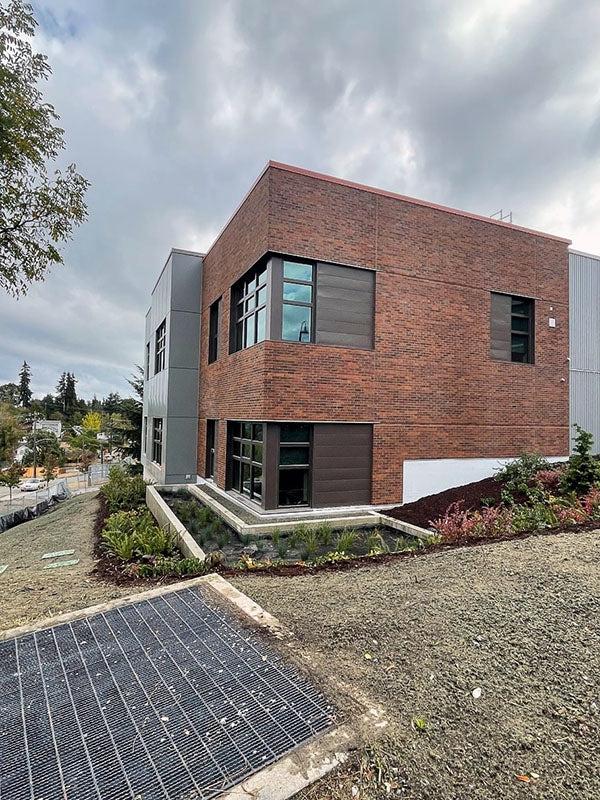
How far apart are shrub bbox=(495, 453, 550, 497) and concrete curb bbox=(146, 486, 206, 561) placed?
6.61 meters

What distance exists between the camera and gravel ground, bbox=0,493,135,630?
168 inches

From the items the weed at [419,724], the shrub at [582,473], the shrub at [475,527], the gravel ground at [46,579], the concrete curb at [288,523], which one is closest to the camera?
the weed at [419,724]

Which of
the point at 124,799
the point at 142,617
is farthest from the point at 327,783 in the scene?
the point at 142,617

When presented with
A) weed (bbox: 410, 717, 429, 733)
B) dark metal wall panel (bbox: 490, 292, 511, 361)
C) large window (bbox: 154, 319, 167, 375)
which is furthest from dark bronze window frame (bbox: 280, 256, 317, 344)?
large window (bbox: 154, 319, 167, 375)

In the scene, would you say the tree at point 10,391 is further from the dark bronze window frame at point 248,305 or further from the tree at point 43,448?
the dark bronze window frame at point 248,305

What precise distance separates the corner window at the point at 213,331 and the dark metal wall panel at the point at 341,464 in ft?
18.6

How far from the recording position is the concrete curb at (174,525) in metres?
6.47

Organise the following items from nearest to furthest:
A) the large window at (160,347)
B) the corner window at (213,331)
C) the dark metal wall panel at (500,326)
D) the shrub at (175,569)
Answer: the shrub at (175,569) < the dark metal wall panel at (500,326) < the corner window at (213,331) < the large window at (160,347)

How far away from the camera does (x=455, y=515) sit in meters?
7.79

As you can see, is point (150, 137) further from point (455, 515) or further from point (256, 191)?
point (455, 515)

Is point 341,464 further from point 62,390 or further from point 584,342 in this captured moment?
point 62,390

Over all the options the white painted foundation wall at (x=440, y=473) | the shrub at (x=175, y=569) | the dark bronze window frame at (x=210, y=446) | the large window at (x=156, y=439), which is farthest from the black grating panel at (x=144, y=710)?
the large window at (x=156, y=439)

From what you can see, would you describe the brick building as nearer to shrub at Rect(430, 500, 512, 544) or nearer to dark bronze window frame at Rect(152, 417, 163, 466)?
shrub at Rect(430, 500, 512, 544)

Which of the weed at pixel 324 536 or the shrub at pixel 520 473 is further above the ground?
the shrub at pixel 520 473
